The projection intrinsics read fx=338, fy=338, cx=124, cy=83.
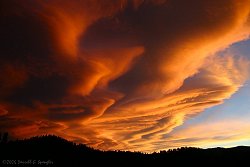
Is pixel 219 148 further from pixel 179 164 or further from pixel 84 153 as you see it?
pixel 84 153

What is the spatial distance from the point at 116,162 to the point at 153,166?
26.2 ft

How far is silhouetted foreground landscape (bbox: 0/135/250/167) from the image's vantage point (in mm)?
67688

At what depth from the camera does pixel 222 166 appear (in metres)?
66.1

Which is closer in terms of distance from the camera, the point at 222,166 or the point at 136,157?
the point at 222,166

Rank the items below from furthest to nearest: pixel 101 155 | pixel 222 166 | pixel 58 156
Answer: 1. pixel 101 155
2. pixel 58 156
3. pixel 222 166

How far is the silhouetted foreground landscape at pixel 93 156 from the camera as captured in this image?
6769 cm

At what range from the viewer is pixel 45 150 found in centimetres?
7250

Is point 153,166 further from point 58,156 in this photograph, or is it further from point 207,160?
point 58,156

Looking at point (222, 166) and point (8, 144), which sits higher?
point (8, 144)

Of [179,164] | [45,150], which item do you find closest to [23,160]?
[45,150]

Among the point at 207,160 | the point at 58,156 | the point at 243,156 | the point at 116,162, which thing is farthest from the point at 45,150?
the point at 243,156

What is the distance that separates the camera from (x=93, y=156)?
75.0m

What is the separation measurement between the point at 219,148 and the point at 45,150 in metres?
38.6

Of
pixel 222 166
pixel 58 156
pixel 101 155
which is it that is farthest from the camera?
pixel 101 155
